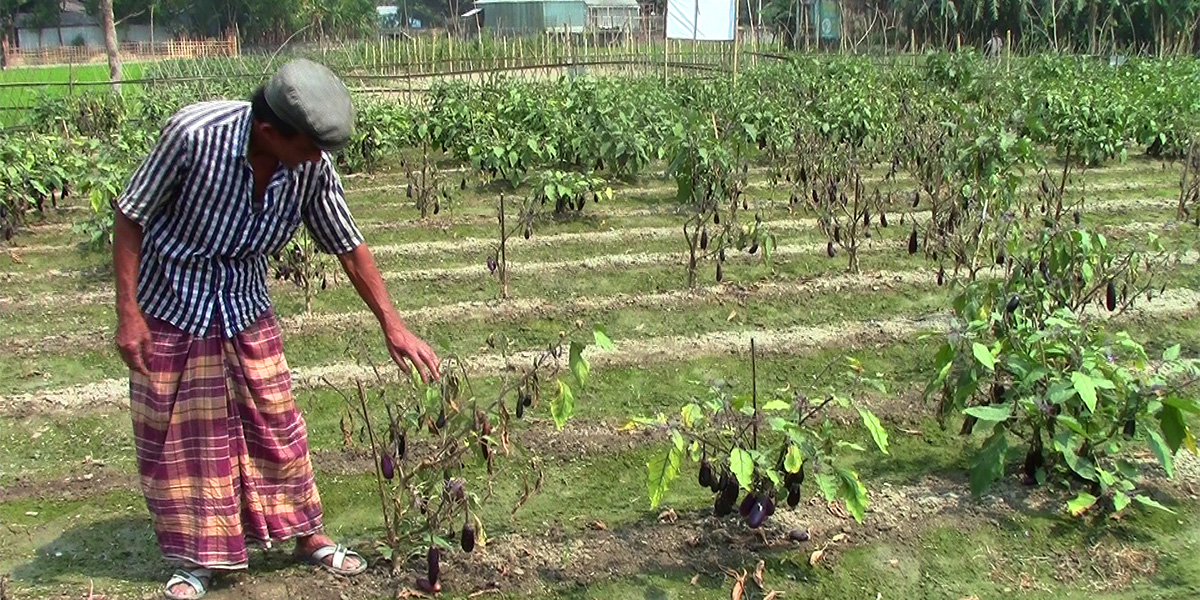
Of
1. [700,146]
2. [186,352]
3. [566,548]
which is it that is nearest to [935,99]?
[700,146]

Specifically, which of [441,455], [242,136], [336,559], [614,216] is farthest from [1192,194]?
[242,136]

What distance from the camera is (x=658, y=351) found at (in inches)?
186

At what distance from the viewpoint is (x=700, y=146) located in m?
6.73

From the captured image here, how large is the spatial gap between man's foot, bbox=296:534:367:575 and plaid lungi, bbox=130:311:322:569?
12 centimetres

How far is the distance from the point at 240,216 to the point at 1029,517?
90.5 inches

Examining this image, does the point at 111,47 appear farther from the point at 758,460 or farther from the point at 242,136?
the point at 758,460

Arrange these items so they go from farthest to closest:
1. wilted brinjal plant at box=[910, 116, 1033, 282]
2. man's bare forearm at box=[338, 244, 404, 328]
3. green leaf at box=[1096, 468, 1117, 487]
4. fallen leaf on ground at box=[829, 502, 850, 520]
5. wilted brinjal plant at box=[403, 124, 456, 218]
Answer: wilted brinjal plant at box=[403, 124, 456, 218]
wilted brinjal plant at box=[910, 116, 1033, 282]
fallen leaf on ground at box=[829, 502, 850, 520]
green leaf at box=[1096, 468, 1117, 487]
man's bare forearm at box=[338, 244, 404, 328]

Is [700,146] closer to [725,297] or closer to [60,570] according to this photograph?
[725,297]

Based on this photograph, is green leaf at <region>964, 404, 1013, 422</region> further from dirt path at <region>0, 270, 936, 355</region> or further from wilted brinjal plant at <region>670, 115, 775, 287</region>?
wilted brinjal plant at <region>670, 115, 775, 287</region>

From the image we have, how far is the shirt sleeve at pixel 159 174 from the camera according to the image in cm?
242

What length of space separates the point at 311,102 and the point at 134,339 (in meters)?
0.71

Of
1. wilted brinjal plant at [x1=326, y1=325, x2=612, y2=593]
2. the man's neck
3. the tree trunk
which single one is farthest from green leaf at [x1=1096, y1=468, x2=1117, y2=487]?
the tree trunk

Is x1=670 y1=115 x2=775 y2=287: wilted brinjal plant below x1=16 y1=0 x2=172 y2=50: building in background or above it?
below

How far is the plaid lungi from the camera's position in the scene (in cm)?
260
